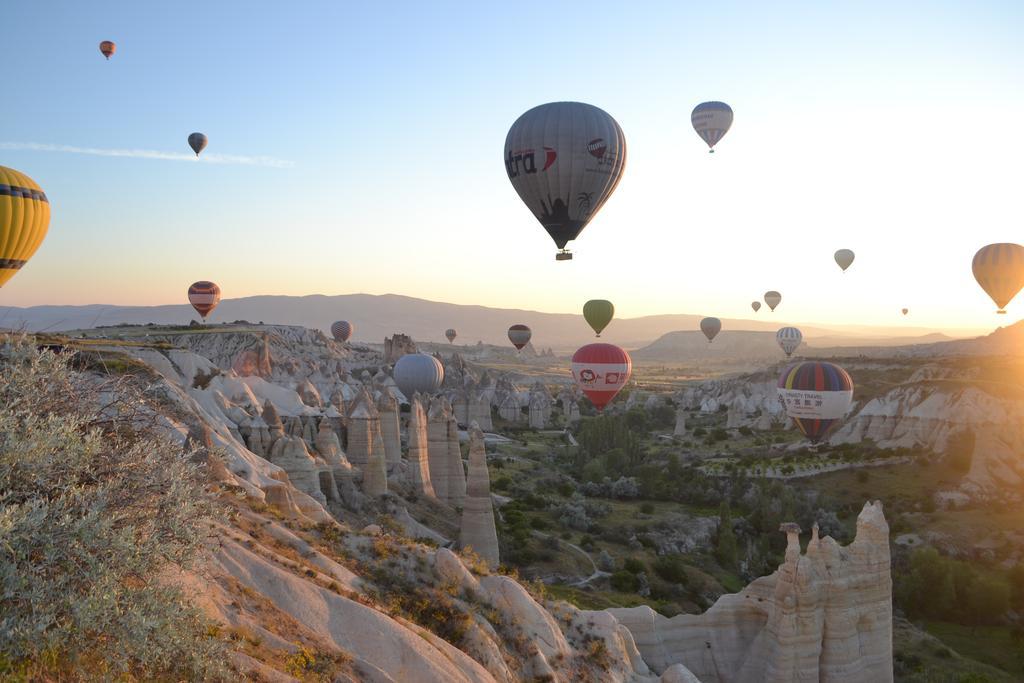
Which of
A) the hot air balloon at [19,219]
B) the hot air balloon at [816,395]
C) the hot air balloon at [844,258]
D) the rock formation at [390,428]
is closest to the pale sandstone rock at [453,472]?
the rock formation at [390,428]

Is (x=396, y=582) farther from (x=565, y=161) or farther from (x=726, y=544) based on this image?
(x=726, y=544)

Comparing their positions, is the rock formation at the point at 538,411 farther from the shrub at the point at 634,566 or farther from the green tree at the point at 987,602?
the green tree at the point at 987,602

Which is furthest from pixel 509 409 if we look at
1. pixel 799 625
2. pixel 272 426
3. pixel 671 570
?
pixel 799 625

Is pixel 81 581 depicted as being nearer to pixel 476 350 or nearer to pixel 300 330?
pixel 300 330

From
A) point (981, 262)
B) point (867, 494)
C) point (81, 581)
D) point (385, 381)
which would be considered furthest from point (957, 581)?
point (385, 381)

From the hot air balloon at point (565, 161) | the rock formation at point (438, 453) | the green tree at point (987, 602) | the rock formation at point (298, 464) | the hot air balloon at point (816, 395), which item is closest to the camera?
the rock formation at point (298, 464)
